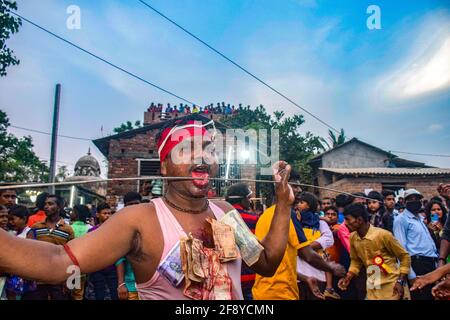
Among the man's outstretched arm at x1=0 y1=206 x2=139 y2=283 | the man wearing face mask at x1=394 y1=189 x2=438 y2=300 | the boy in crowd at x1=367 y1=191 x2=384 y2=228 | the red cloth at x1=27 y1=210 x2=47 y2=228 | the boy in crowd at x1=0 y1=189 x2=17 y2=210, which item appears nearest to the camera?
the man's outstretched arm at x1=0 y1=206 x2=139 y2=283

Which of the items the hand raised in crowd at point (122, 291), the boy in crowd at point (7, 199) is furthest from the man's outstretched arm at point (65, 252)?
the boy in crowd at point (7, 199)

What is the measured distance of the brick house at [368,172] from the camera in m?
14.8

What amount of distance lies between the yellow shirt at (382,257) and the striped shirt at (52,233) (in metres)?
3.62

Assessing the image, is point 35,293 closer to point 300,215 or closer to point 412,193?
point 300,215

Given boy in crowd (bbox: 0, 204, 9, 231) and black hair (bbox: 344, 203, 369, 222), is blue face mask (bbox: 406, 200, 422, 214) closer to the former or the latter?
black hair (bbox: 344, 203, 369, 222)

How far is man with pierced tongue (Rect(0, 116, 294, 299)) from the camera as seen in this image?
4.06 ft

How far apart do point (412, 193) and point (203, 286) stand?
17.0 feet

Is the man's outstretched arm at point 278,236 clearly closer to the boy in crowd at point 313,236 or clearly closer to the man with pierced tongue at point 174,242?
the man with pierced tongue at point 174,242

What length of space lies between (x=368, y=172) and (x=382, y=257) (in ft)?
38.9

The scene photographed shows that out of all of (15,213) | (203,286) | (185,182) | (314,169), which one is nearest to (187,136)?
(185,182)

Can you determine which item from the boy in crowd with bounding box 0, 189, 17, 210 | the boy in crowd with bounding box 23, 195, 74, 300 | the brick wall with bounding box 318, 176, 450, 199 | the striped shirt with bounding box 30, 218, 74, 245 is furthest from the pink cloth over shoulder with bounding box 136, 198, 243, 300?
the brick wall with bounding box 318, 176, 450, 199

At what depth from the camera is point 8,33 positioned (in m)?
7.58

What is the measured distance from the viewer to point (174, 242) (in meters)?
1.50

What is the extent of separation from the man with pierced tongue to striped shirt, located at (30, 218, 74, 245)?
3.17 meters
